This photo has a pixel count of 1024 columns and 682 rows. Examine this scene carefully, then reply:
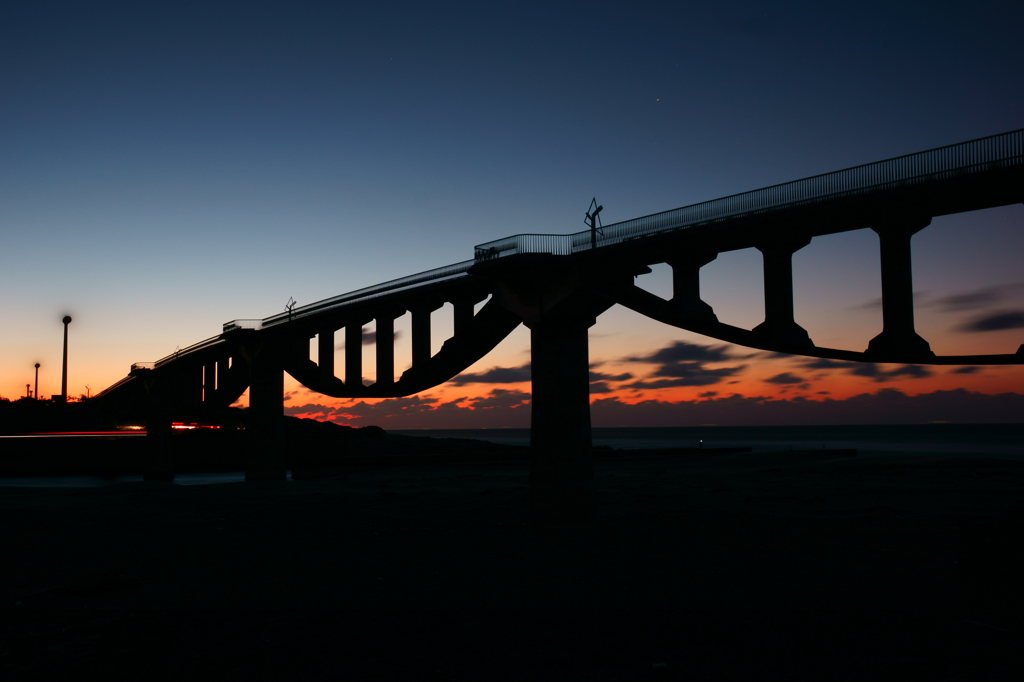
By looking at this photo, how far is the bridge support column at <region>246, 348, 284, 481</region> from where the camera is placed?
50562 mm

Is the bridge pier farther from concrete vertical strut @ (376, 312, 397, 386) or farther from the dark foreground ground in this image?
the dark foreground ground

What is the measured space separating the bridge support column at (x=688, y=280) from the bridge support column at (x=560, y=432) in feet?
17.4

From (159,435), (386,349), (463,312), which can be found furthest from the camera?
(159,435)

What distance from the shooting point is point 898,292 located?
60.8 ft

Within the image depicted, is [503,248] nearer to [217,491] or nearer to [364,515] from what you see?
[364,515]

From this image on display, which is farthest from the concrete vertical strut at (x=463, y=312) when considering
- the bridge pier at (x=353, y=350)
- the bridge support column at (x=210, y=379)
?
the bridge support column at (x=210, y=379)

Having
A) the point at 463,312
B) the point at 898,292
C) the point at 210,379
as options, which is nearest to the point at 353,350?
the point at 463,312

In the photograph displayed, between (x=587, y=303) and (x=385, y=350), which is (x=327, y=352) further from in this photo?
(x=587, y=303)

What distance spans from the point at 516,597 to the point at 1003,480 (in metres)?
37.2

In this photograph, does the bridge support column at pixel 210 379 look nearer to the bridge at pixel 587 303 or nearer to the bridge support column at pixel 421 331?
the bridge at pixel 587 303

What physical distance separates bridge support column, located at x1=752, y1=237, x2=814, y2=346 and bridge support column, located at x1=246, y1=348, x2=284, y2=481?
3778cm

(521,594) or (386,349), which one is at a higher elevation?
(386,349)

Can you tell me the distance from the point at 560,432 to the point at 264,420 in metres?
30.4

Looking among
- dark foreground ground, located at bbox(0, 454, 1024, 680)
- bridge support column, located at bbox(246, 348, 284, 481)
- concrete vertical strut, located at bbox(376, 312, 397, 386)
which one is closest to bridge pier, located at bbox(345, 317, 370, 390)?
concrete vertical strut, located at bbox(376, 312, 397, 386)
